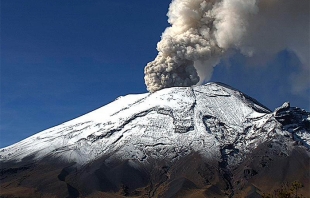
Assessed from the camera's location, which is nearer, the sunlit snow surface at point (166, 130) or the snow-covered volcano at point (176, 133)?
the snow-covered volcano at point (176, 133)

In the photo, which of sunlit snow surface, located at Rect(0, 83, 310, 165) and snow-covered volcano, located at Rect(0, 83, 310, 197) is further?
sunlit snow surface, located at Rect(0, 83, 310, 165)

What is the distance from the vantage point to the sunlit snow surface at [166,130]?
158m

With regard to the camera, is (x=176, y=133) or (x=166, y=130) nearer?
(x=176, y=133)

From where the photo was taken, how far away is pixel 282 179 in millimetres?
135250

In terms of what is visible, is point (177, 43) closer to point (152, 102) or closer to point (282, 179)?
point (152, 102)

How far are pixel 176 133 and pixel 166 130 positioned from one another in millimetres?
3875

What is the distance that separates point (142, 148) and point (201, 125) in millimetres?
22679

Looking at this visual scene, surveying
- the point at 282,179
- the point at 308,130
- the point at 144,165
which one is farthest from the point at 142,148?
the point at 308,130

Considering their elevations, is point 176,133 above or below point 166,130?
below

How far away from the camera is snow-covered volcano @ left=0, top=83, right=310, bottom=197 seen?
154500 millimetres

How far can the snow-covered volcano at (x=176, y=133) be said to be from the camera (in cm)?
15450

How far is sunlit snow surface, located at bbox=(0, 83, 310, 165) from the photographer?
158 metres

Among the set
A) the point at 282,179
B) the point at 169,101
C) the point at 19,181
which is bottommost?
the point at 282,179

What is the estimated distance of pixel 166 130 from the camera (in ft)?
550
